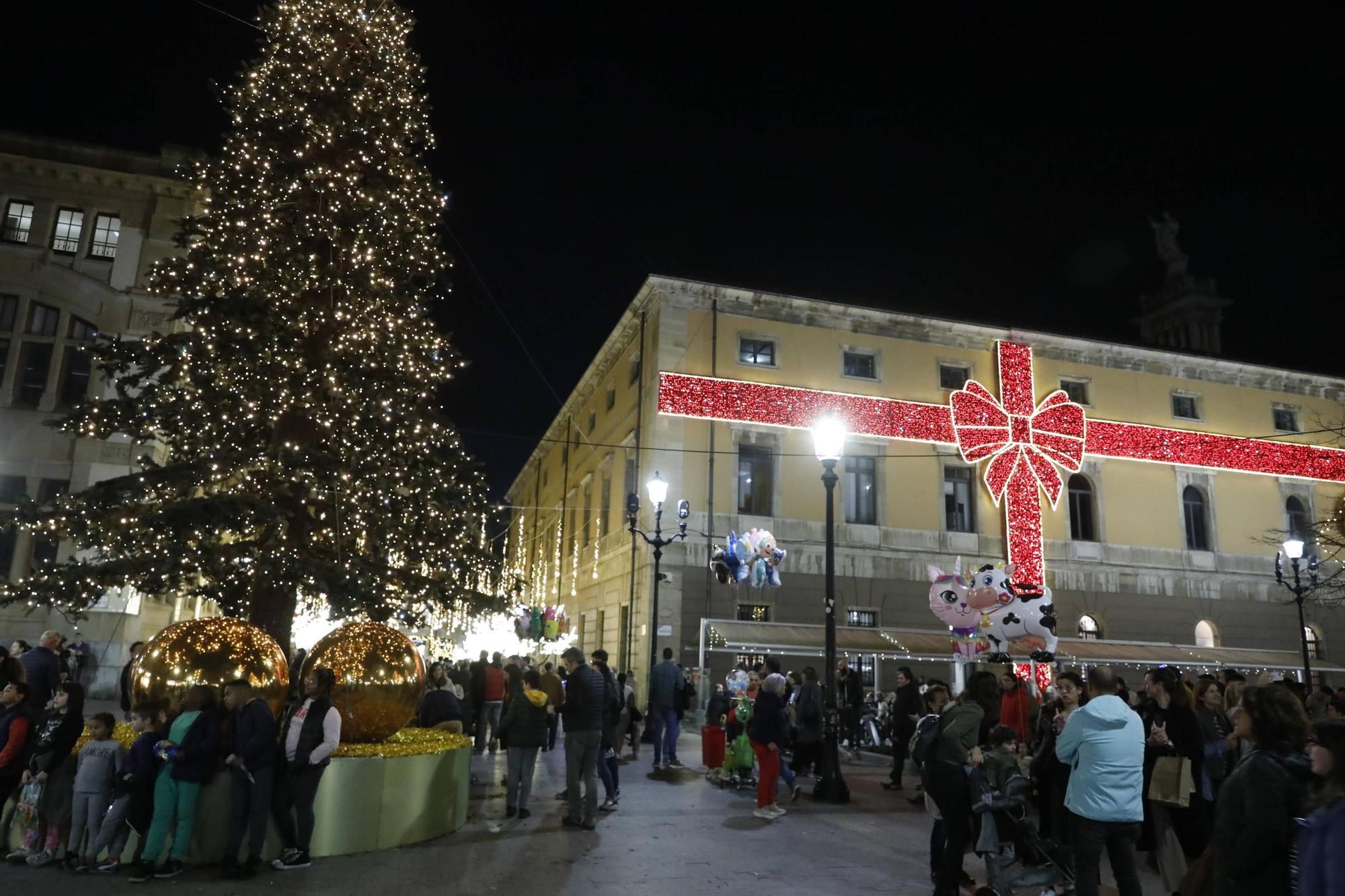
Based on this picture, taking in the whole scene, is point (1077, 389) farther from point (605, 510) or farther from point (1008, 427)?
point (605, 510)

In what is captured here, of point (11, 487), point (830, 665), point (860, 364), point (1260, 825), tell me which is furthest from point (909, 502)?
point (11, 487)

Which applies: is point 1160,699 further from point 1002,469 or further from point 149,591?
point 1002,469

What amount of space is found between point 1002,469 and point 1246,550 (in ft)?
34.3

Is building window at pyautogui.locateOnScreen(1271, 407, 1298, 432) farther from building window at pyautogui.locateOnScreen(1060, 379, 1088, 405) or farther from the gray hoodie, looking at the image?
the gray hoodie

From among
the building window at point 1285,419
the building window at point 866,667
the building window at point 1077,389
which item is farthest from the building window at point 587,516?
the building window at point 1285,419

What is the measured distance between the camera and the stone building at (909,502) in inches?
1091

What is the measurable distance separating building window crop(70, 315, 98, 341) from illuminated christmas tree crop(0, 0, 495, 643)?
1588 centimetres

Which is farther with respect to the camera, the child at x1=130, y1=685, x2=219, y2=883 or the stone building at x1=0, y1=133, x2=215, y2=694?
the stone building at x1=0, y1=133, x2=215, y2=694

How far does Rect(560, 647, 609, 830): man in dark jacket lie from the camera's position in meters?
10.1

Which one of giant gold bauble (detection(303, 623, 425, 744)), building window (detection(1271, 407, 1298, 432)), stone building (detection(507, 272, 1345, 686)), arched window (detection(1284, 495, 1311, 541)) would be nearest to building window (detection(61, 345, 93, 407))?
stone building (detection(507, 272, 1345, 686))

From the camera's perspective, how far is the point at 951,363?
1231 inches

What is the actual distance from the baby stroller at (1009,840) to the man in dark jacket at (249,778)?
5786mm

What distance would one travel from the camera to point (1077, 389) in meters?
32.7

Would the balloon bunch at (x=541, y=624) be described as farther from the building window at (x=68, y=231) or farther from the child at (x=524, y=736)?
the child at (x=524, y=736)
